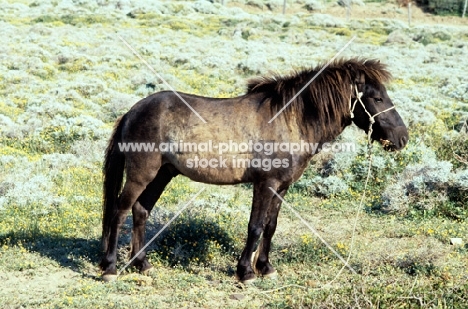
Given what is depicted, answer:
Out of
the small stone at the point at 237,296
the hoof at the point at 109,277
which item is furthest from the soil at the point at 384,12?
the hoof at the point at 109,277

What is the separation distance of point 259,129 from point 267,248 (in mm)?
1460

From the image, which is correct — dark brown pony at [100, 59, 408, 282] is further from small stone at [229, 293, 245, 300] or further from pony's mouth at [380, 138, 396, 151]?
small stone at [229, 293, 245, 300]

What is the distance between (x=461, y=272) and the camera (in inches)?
240

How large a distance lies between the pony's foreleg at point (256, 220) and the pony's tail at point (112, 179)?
1715 millimetres

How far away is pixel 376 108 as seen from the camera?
6.34 metres

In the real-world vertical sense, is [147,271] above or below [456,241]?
below

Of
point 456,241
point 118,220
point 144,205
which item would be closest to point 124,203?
point 118,220

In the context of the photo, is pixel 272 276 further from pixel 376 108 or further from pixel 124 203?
pixel 376 108

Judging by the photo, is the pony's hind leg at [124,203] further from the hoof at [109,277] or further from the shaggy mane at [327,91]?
the shaggy mane at [327,91]

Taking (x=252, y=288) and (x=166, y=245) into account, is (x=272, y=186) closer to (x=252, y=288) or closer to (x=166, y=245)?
(x=252, y=288)

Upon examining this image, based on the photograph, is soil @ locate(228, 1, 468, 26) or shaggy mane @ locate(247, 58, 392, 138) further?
soil @ locate(228, 1, 468, 26)

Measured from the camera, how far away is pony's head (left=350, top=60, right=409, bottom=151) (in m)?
6.32

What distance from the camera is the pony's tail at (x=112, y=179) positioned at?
6887 millimetres

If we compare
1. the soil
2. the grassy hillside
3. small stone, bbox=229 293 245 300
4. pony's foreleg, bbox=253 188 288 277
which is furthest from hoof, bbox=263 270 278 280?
the soil
